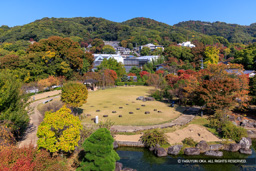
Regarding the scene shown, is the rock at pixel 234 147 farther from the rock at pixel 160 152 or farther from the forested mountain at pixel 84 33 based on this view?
the forested mountain at pixel 84 33

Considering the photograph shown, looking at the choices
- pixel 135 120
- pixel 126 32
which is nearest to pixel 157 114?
pixel 135 120

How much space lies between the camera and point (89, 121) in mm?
19141

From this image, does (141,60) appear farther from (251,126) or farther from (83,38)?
(83,38)

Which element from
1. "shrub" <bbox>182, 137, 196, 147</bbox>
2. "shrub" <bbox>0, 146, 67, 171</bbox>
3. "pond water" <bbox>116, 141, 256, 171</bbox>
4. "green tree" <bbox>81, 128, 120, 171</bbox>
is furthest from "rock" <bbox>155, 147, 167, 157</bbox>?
"shrub" <bbox>0, 146, 67, 171</bbox>

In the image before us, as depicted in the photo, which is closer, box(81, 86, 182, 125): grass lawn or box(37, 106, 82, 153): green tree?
box(37, 106, 82, 153): green tree

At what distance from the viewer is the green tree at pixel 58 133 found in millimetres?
10344

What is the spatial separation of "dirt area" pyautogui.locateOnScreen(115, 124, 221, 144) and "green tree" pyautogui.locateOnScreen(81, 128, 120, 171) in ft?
20.0

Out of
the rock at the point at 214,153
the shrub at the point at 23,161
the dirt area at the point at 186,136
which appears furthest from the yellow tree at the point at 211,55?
the shrub at the point at 23,161

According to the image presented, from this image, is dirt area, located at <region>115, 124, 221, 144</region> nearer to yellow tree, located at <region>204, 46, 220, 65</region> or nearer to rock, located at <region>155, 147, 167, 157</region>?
rock, located at <region>155, 147, 167, 157</region>

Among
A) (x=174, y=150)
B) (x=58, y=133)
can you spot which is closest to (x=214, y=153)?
(x=174, y=150)

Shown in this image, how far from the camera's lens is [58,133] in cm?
1122

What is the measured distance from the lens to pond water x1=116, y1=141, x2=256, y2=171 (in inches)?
460

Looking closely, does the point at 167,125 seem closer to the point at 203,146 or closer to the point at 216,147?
the point at 203,146

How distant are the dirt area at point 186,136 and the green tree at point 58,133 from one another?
5.33 meters
